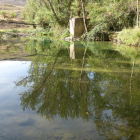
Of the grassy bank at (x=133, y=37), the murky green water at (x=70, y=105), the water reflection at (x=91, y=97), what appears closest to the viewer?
the murky green water at (x=70, y=105)

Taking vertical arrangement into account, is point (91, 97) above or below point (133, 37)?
below

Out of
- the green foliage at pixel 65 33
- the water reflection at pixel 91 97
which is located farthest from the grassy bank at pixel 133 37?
the green foliage at pixel 65 33

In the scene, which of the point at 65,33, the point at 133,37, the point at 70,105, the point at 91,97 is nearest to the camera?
the point at 70,105

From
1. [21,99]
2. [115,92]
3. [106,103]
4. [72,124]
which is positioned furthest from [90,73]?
[72,124]

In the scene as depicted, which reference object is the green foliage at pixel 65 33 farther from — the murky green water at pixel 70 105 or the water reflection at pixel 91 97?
the murky green water at pixel 70 105

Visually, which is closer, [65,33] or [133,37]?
[133,37]

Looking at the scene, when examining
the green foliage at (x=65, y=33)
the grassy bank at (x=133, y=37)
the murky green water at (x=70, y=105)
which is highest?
the green foliage at (x=65, y=33)

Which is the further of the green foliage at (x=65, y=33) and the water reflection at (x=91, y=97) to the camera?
the green foliage at (x=65, y=33)

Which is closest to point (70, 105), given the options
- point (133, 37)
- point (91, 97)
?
point (91, 97)

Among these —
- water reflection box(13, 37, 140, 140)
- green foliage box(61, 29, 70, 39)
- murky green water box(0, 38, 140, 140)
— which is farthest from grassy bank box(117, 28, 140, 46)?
green foliage box(61, 29, 70, 39)

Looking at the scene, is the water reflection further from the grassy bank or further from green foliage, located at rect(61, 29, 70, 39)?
green foliage, located at rect(61, 29, 70, 39)

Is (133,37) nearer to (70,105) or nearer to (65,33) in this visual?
(65,33)

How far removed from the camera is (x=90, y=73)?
5242 millimetres

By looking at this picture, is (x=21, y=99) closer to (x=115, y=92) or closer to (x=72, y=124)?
(x=72, y=124)
